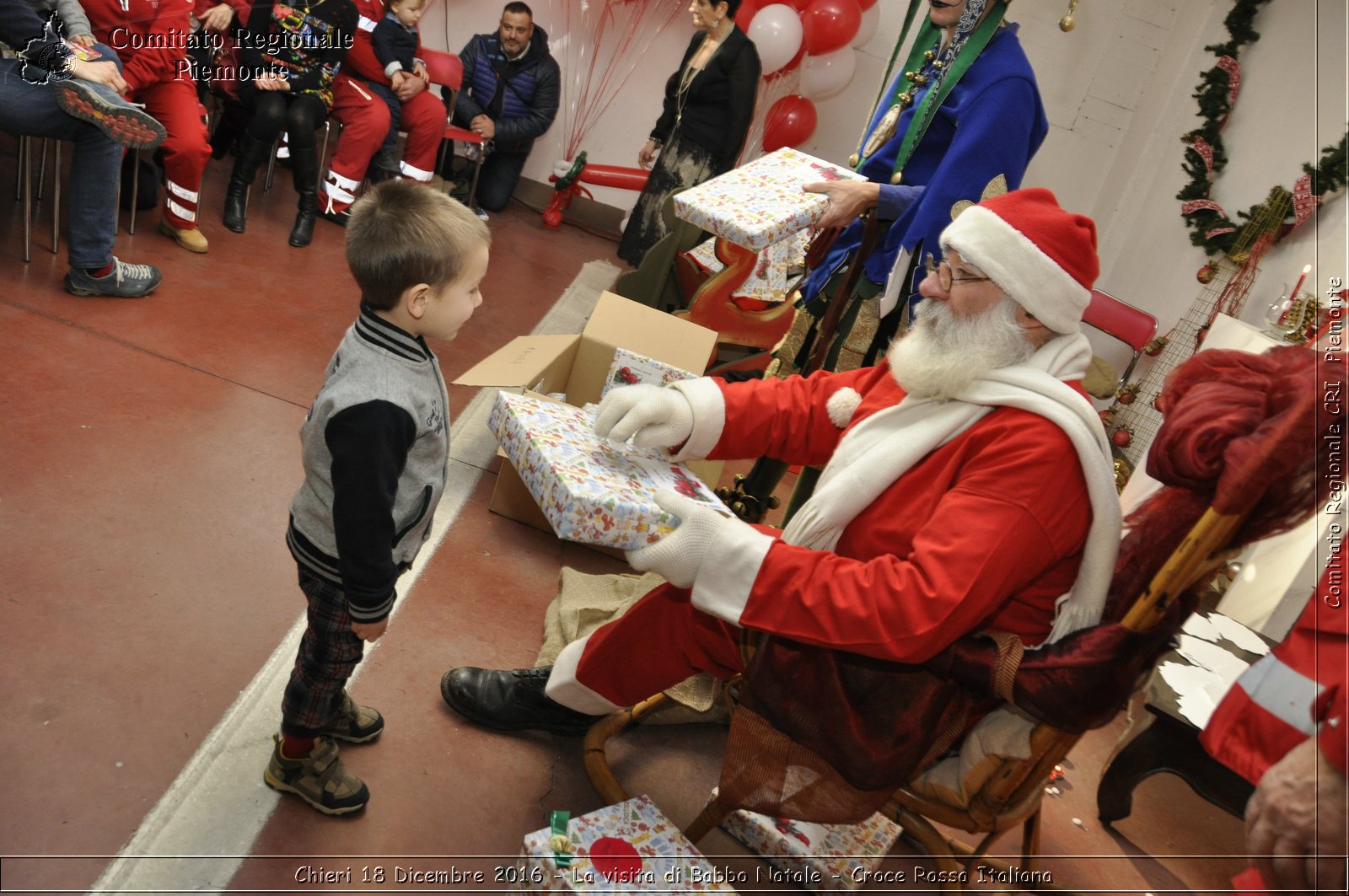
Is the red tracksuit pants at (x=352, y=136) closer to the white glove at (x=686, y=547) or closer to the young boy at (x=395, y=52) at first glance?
the young boy at (x=395, y=52)

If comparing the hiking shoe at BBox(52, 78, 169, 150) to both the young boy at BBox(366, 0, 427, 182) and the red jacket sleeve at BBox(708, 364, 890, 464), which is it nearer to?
the young boy at BBox(366, 0, 427, 182)

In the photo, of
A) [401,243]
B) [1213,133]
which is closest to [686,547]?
[401,243]

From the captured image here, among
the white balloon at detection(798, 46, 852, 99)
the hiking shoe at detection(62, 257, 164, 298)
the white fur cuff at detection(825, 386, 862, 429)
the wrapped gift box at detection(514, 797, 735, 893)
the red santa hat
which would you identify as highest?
the white balloon at detection(798, 46, 852, 99)

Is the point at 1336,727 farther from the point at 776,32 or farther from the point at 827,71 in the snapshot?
the point at 827,71

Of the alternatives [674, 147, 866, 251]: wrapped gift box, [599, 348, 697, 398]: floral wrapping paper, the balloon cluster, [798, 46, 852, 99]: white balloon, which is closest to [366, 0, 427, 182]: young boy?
the balloon cluster

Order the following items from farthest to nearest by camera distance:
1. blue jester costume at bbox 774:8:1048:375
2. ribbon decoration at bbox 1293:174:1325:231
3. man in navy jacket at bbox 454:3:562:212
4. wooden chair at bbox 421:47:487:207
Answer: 1. man in navy jacket at bbox 454:3:562:212
2. wooden chair at bbox 421:47:487:207
3. ribbon decoration at bbox 1293:174:1325:231
4. blue jester costume at bbox 774:8:1048:375

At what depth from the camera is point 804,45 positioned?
592 centimetres

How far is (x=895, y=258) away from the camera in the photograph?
277 cm

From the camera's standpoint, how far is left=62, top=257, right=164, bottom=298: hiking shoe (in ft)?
11.4

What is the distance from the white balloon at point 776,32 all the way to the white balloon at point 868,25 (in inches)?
18.5

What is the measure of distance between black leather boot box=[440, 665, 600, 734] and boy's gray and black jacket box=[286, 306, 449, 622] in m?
0.57

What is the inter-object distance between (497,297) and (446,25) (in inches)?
120

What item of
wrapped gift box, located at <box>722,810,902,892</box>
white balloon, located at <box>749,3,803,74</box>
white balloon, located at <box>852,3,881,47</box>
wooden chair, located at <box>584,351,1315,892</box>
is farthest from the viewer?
white balloon, located at <box>852,3,881,47</box>

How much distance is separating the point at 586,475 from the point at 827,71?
490 cm
